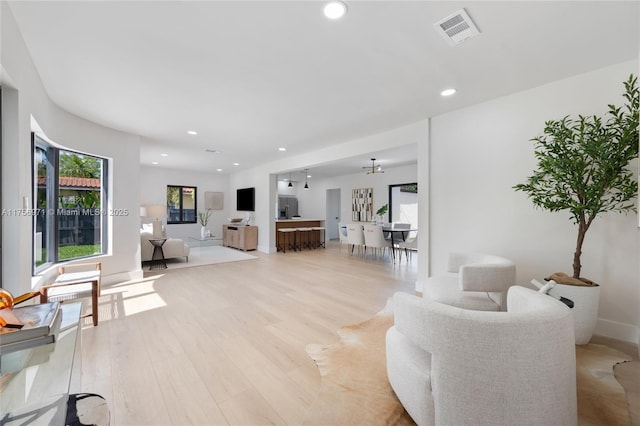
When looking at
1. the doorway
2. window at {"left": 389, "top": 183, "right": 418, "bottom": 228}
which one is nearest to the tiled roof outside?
window at {"left": 389, "top": 183, "right": 418, "bottom": 228}

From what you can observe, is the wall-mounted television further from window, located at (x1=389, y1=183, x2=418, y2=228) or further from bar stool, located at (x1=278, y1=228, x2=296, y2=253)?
window, located at (x1=389, y1=183, x2=418, y2=228)

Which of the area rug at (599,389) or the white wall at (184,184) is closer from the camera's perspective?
the area rug at (599,389)

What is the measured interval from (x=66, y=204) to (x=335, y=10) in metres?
4.84

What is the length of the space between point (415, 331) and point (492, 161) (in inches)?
116

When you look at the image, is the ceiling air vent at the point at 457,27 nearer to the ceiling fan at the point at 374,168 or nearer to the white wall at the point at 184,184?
the ceiling fan at the point at 374,168

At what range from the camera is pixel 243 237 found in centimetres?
810

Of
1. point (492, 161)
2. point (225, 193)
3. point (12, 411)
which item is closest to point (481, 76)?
point (492, 161)

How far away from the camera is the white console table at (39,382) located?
94 cm

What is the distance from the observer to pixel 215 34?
2.10 m

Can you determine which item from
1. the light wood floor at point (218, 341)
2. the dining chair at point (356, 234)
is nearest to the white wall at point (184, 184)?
the light wood floor at point (218, 341)

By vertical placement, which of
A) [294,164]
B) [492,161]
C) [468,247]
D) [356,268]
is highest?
[294,164]

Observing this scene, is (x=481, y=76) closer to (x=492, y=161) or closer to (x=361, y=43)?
(x=492, y=161)

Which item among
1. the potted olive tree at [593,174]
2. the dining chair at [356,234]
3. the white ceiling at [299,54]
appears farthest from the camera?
the dining chair at [356,234]

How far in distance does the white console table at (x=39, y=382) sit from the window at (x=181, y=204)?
28.8ft
